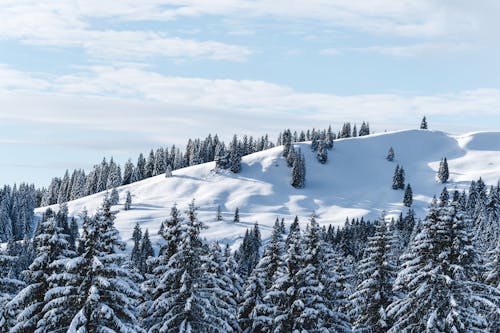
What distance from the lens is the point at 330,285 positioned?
35.8 metres

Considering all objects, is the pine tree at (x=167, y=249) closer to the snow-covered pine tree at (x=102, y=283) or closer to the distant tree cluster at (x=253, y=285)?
the distant tree cluster at (x=253, y=285)

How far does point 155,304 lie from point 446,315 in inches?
610

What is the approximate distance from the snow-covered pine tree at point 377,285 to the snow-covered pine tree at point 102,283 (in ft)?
52.4

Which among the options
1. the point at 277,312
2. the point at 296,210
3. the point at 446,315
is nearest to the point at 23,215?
the point at 296,210

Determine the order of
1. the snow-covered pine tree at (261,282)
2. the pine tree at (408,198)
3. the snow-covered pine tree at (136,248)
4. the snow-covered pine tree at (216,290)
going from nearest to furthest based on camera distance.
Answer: the snow-covered pine tree at (216,290)
the snow-covered pine tree at (261,282)
the snow-covered pine tree at (136,248)
the pine tree at (408,198)

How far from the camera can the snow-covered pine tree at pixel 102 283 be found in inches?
933

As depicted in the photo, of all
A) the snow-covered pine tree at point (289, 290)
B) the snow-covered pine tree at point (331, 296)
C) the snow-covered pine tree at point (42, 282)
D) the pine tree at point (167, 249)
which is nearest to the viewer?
the snow-covered pine tree at point (42, 282)

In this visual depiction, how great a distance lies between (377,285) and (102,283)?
18823mm

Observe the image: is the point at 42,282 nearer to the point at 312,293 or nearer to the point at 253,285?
the point at 312,293

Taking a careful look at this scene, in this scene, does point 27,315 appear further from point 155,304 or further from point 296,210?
point 296,210

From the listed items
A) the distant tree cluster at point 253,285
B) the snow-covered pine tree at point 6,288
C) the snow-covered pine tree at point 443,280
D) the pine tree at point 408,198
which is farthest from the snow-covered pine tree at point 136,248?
the pine tree at point 408,198

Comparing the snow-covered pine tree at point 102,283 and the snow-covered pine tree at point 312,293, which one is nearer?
the snow-covered pine tree at point 102,283

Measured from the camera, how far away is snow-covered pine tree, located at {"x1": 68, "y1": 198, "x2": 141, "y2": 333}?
77.8 ft

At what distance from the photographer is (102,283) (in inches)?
924
